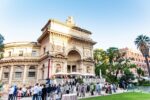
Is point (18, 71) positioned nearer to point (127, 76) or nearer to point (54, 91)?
point (54, 91)

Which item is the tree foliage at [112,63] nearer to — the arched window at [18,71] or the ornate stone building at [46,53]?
the ornate stone building at [46,53]

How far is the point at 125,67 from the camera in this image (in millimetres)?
47125

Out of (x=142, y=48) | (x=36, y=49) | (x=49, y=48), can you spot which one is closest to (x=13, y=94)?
(x=142, y=48)

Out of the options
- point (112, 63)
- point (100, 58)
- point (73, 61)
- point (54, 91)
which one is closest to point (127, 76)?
point (112, 63)

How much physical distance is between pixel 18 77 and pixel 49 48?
458 inches

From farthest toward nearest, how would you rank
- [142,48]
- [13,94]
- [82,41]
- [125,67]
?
[125,67] → [82,41] → [13,94] → [142,48]

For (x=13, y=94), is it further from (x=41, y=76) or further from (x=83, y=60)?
(x=83, y=60)

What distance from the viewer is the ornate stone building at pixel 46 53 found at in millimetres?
34219

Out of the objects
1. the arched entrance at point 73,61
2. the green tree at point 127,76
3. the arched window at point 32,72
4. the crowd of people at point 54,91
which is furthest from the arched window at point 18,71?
the green tree at point 127,76

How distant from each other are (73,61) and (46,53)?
7.34 metres

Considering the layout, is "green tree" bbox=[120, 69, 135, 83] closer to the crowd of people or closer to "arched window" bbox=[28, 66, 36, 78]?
the crowd of people

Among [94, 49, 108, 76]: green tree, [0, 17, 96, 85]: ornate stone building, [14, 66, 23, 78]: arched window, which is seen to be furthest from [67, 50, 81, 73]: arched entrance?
[94, 49, 108, 76]: green tree

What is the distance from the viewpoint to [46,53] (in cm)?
3394

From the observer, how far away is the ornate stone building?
3422 cm
